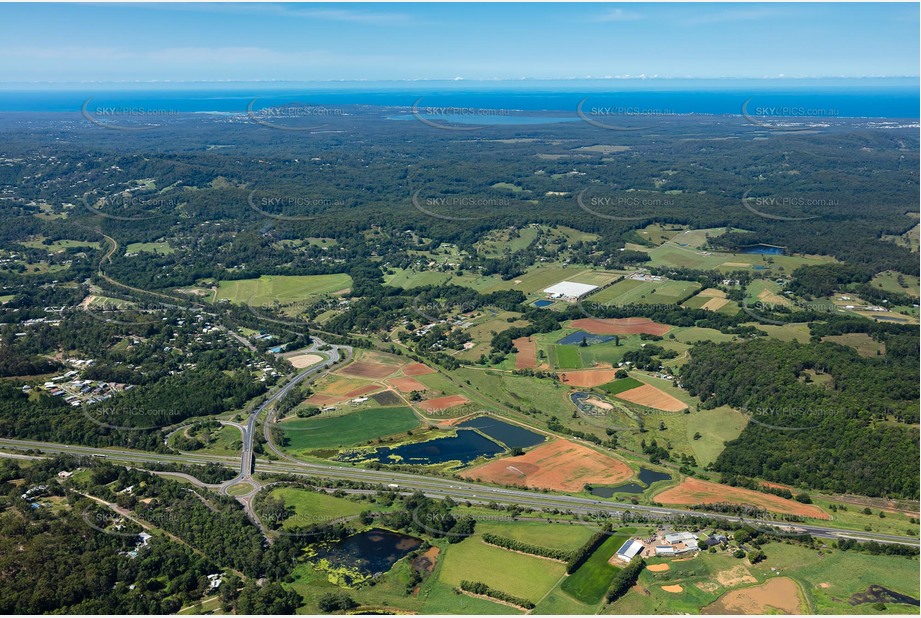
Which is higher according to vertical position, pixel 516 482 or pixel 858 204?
pixel 858 204

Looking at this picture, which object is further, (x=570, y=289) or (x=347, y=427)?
(x=570, y=289)

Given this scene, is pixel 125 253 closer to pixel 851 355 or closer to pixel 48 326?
pixel 48 326

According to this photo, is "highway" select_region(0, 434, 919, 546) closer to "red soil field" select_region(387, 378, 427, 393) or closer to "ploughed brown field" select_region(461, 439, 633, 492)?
"ploughed brown field" select_region(461, 439, 633, 492)

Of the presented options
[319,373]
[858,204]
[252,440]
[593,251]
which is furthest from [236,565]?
[858,204]

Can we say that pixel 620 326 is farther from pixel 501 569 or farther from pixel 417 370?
pixel 501 569

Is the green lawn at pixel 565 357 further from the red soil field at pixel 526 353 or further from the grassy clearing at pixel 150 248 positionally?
the grassy clearing at pixel 150 248

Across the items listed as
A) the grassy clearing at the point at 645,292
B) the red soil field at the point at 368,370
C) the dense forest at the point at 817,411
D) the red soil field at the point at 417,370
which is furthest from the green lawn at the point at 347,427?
the grassy clearing at the point at 645,292

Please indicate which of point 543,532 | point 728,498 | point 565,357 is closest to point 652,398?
point 565,357
